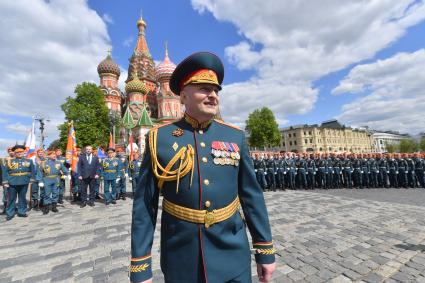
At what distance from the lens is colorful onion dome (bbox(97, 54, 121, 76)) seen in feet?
146

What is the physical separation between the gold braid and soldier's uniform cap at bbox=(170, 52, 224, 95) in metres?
0.50

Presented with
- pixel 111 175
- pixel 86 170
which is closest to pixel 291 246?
pixel 111 175

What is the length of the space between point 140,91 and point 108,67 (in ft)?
27.7

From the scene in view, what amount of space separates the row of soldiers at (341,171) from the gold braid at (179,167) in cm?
1073

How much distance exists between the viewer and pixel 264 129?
49.5 meters

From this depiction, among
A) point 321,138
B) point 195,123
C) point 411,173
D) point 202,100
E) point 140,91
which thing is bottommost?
point 411,173

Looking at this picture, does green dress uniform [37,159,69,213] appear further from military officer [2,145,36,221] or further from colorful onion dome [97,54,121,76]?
colorful onion dome [97,54,121,76]

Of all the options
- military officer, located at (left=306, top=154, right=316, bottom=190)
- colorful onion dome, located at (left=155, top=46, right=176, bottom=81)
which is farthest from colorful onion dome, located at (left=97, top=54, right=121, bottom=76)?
military officer, located at (left=306, top=154, right=316, bottom=190)

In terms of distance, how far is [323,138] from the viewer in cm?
7694

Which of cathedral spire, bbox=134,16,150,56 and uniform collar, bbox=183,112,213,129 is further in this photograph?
cathedral spire, bbox=134,16,150,56

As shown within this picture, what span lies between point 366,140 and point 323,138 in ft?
110

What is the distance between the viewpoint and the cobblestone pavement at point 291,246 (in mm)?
3316

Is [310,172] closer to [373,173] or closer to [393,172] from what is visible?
[373,173]

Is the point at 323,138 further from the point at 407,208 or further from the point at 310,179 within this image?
the point at 407,208
